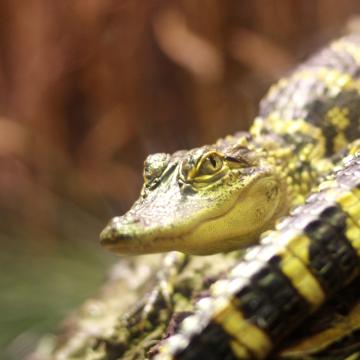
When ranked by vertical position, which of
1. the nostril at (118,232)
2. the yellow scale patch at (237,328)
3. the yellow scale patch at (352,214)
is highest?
the nostril at (118,232)

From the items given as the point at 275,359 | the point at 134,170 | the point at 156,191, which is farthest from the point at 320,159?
the point at 134,170

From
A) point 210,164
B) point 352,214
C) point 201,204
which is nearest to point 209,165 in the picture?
point 210,164

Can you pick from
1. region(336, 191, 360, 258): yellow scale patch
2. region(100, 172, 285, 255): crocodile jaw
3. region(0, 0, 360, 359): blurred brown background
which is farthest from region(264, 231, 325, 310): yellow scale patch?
region(0, 0, 360, 359): blurred brown background

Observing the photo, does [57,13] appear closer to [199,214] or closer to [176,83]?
[176,83]

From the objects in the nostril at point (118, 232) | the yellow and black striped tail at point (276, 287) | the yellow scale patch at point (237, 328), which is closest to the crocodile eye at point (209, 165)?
the nostril at point (118, 232)

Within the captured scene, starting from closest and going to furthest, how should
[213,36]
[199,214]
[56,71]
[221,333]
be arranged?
[221,333], [199,214], [213,36], [56,71]

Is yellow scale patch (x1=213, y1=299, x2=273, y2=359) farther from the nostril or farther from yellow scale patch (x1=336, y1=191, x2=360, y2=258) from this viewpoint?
the nostril

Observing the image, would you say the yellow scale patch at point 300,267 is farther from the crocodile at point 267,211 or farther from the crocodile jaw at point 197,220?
the crocodile jaw at point 197,220
